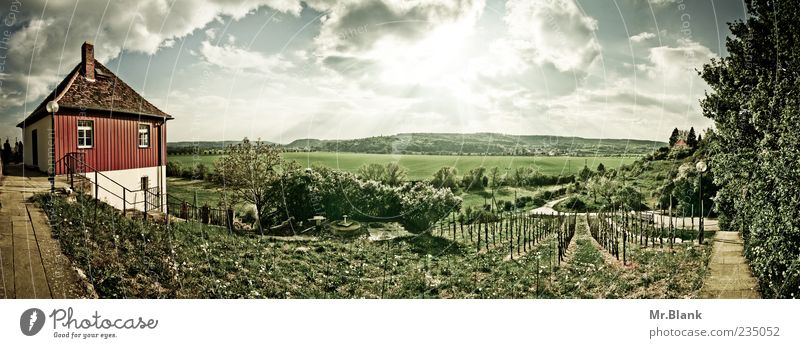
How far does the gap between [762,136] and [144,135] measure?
5935 mm

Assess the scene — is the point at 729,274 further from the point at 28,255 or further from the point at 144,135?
the point at 28,255

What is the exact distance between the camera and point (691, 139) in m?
4.25

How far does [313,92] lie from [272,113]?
1.45 ft

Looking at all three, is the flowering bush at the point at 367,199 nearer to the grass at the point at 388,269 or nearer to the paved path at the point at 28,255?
the grass at the point at 388,269

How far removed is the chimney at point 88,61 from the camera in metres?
4.04

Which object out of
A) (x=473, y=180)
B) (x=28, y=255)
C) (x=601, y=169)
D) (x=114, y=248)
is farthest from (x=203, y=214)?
(x=601, y=169)

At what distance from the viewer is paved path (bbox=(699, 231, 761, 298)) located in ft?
13.3

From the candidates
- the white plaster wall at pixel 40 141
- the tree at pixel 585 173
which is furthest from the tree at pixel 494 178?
the white plaster wall at pixel 40 141

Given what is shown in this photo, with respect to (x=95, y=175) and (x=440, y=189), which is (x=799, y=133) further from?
(x=95, y=175)
